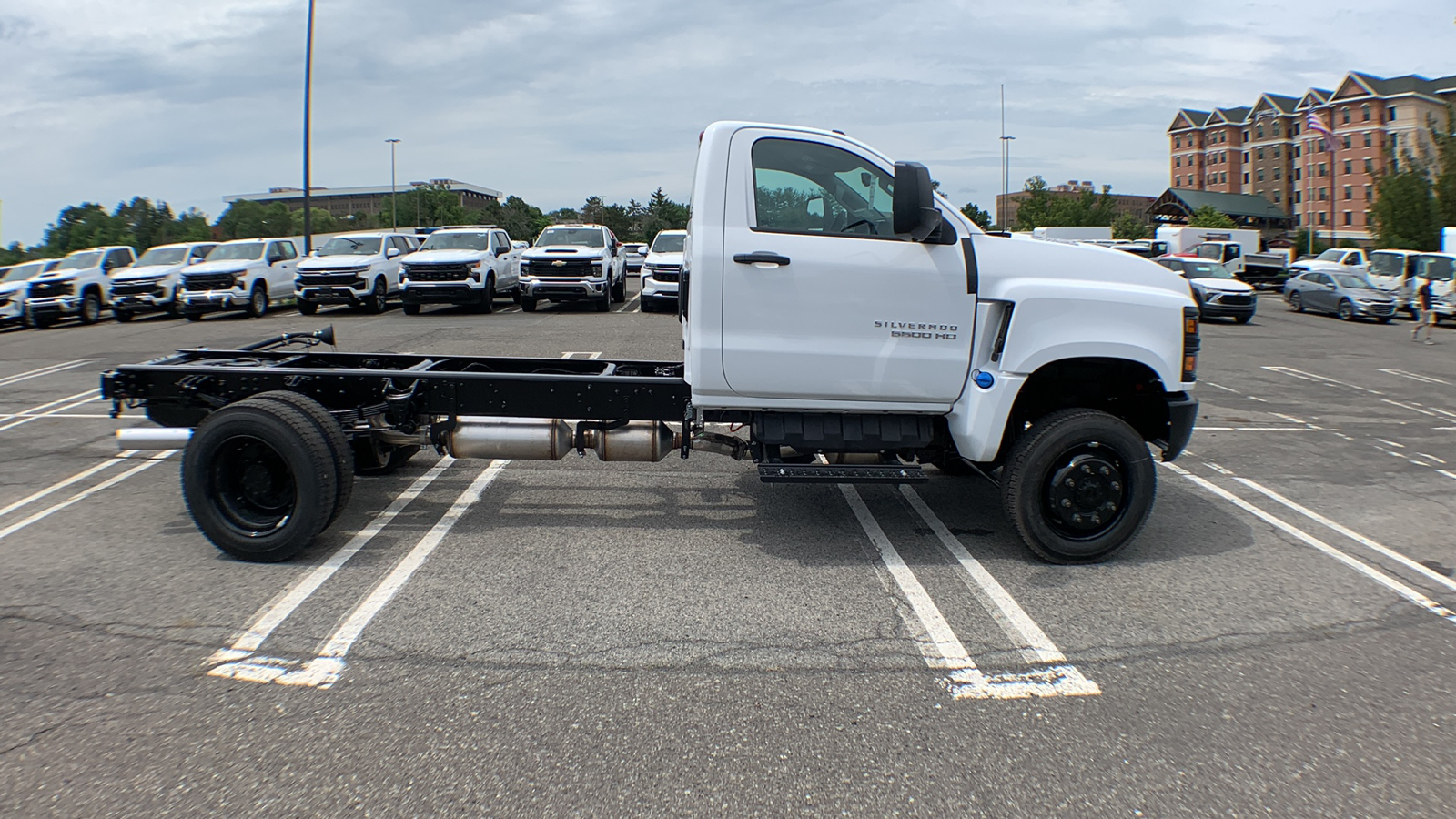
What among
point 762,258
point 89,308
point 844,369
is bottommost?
point 844,369

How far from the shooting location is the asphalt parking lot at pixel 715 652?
328 cm

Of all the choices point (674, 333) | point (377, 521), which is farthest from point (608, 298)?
point (377, 521)

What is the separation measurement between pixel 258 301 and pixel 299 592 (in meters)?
20.7

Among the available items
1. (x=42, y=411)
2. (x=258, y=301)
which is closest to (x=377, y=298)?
(x=258, y=301)

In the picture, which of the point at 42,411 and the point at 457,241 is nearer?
the point at 42,411

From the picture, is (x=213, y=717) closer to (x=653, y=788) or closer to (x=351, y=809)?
(x=351, y=809)

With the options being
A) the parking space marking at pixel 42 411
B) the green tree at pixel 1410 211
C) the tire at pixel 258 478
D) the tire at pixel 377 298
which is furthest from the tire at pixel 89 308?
the green tree at pixel 1410 211

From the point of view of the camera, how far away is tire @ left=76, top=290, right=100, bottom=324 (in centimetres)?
2384

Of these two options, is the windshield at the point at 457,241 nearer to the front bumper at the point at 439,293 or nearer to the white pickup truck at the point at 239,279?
the front bumper at the point at 439,293

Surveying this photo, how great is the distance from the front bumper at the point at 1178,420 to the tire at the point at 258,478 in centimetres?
460

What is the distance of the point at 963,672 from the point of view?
4137 millimetres

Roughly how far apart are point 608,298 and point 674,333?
244 inches

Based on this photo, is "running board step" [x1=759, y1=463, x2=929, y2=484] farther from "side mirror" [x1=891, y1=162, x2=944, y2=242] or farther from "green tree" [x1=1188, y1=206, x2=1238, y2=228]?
"green tree" [x1=1188, y1=206, x2=1238, y2=228]

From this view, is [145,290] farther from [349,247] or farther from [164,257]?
[349,247]
